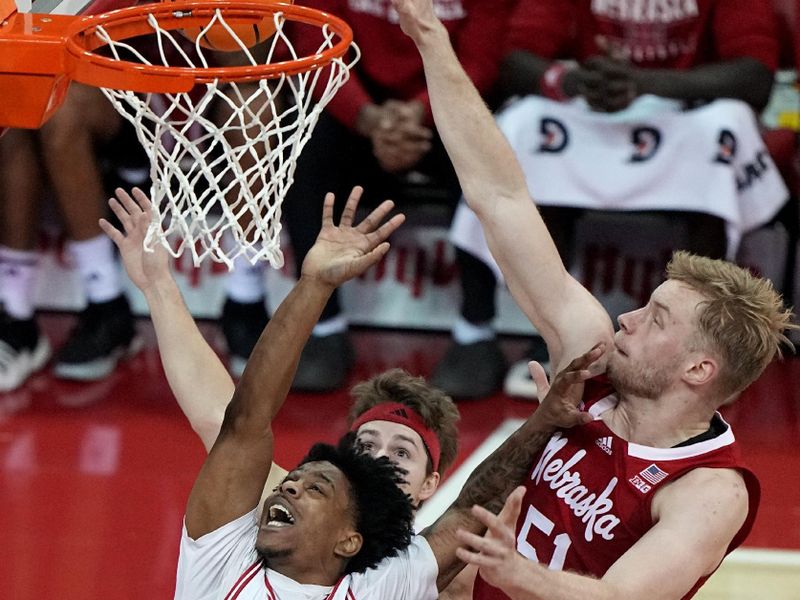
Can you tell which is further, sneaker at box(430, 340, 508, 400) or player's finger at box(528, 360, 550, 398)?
sneaker at box(430, 340, 508, 400)

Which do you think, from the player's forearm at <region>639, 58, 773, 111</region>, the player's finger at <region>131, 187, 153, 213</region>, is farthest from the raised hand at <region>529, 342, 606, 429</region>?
the player's forearm at <region>639, 58, 773, 111</region>

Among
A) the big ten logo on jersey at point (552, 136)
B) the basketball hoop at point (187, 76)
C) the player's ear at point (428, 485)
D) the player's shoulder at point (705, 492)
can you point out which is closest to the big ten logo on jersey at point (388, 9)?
the big ten logo on jersey at point (552, 136)

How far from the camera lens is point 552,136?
16.2 ft

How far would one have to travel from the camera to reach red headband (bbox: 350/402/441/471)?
3111mm

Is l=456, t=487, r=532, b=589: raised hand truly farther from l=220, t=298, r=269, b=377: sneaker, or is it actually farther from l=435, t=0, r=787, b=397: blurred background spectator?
l=220, t=298, r=269, b=377: sneaker

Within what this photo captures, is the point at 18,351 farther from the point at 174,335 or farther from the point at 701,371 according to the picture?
the point at 701,371

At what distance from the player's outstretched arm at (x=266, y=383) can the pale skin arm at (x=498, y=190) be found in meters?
0.38

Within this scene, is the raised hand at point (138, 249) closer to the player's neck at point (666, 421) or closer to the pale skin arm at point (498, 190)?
the pale skin arm at point (498, 190)

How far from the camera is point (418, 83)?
5160 millimetres

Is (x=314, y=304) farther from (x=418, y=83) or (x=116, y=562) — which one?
(x=418, y=83)

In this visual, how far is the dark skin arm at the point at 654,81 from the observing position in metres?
4.76

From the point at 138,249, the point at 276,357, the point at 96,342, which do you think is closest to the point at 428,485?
the point at 276,357

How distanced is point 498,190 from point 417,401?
53cm

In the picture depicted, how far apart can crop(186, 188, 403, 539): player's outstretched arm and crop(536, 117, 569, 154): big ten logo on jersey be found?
2332 millimetres
